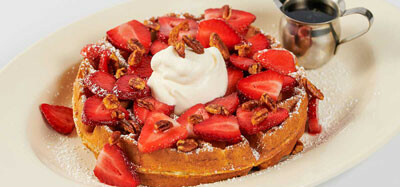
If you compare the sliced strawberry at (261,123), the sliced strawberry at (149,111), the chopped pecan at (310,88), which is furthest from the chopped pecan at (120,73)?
the chopped pecan at (310,88)

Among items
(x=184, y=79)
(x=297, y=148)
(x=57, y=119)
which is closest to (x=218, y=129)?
(x=184, y=79)

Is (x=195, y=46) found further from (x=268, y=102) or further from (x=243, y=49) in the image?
(x=268, y=102)

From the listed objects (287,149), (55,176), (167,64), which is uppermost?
(167,64)

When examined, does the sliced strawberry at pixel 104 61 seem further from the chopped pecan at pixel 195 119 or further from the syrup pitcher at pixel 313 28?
the syrup pitcher at pixel 313 28

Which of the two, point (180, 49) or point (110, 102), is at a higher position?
point (180, 49)

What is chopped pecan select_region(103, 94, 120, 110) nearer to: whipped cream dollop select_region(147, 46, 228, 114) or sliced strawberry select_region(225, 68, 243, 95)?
whipped cream dollop select_region(147, 46, 228, 114)

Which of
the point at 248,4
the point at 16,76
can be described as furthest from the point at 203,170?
the point at 248,4

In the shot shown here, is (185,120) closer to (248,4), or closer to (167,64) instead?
(167,64)

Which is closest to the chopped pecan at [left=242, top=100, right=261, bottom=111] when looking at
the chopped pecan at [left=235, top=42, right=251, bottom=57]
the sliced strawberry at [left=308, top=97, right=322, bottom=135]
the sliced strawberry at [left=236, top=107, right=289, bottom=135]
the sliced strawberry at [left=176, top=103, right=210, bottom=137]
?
the sliced strawberry at [left=236, top=107, right=289, bottom=135]
